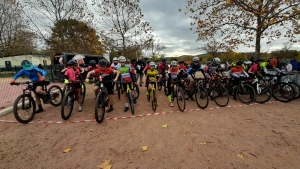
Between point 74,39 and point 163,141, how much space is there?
23477 millimetres

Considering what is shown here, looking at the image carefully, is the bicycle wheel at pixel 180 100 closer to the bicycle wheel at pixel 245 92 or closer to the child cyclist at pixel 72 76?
the bicycle wheel at pixel 245 92

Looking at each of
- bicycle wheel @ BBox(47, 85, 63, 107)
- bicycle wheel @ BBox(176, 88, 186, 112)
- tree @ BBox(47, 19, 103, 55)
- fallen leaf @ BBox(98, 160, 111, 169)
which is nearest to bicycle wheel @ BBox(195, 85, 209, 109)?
bicycle wheel @ BBox(176, 88, 186, 112)

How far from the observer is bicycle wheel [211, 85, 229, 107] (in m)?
5.98

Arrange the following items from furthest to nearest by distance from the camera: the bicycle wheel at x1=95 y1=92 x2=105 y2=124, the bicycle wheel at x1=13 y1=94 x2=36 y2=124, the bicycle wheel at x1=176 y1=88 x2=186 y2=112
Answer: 1. the bicycle wheel at x1=176 y1=88 x2=186 y2=112
2. the bicycle wheel at x1=95 y1=92 x2=105 y2=124
3. the bicycle wheel at x1=13 y1=94 x2=36 y2=124

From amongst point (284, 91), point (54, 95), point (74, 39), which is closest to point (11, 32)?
point (74, 39)

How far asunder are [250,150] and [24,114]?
5941 millimetres

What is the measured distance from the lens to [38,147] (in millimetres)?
3303

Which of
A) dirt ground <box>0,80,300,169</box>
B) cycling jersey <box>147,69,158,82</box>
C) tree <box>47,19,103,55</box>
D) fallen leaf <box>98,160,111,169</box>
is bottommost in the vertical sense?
fallen leaf <box>98,160,111,169</box>

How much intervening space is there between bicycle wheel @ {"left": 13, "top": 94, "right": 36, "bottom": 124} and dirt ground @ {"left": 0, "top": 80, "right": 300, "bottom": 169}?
219 millimetres

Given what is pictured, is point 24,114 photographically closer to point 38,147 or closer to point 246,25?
point 38,147

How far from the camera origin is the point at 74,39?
Answer: 885 inches

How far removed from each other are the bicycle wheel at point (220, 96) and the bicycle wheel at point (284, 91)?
2.28 metres

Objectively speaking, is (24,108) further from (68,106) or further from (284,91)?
(284,91)

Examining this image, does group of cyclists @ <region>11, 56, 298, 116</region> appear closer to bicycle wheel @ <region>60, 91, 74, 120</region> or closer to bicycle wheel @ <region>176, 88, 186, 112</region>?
bicycle wheel @ <region>176, 88, 186, 112</region>
